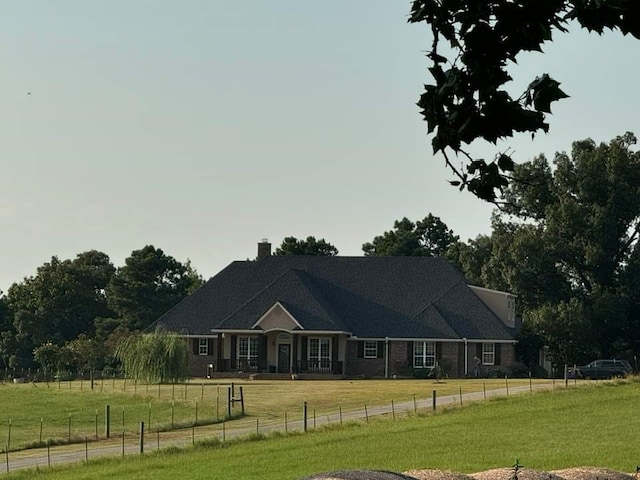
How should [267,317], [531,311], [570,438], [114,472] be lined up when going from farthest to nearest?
[531,311] → [267,317] → [570,438] → [114,472]

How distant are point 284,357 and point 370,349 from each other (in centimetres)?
475

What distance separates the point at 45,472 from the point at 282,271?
44575mm

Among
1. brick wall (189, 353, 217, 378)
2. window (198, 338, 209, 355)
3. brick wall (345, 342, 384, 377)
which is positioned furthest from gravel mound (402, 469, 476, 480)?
window (198, 338, 209, 355)

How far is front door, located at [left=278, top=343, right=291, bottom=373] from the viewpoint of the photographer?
234 feet

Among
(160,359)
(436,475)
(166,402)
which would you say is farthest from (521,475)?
(160,359)

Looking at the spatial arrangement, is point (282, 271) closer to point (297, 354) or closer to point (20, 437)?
point (297, 354)

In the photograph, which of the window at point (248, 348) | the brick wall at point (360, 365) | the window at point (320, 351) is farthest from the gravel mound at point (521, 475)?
the window at point (248, 348)

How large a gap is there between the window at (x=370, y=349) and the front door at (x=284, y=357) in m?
4.27

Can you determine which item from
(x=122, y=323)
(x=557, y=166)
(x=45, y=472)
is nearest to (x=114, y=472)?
(x=45, y=472)

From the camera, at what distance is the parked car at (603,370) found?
213ft

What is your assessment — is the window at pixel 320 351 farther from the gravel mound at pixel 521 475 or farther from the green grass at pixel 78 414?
the gravel mound at pixel 521 475

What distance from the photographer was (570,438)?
35656 millimetres

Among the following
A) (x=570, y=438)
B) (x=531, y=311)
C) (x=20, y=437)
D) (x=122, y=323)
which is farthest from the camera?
(x=122, y=323)

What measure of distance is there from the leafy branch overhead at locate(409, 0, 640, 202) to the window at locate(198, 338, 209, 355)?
64.6 m
